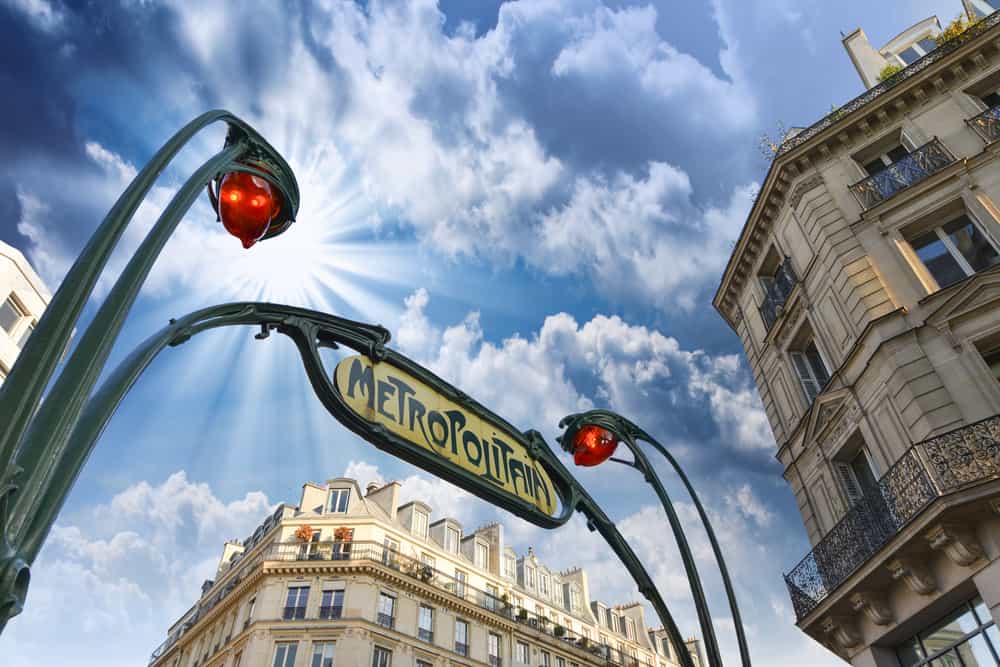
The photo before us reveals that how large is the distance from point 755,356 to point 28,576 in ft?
59.2

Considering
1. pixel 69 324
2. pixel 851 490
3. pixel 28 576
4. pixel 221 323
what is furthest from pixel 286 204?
pixel 851 490

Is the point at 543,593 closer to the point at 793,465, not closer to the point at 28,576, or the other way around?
the point at 793,465

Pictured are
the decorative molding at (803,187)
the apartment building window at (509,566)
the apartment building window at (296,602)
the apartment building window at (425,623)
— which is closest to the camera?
the decorative molding at (803,187)

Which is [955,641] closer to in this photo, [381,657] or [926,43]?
[926,43]

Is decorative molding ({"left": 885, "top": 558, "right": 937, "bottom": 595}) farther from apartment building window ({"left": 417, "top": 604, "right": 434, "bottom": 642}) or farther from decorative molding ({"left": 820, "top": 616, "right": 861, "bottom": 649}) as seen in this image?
A: apartment building window ({"left": 417, "top": 604, "right": 434, "bottom": 642})

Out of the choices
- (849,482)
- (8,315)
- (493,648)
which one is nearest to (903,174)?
(849,482)

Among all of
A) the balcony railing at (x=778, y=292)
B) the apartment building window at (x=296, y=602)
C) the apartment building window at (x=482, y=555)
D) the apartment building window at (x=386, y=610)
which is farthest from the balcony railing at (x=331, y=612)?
the balcony railing at (x=778, y=292)

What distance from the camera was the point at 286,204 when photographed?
334 centimetres

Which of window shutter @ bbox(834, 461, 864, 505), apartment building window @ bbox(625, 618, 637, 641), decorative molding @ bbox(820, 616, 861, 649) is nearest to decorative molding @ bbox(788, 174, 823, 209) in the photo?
Result: window shutter @ bbox(834, 461, 864, 505)

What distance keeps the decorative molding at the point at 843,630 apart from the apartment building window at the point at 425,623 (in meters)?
27.7

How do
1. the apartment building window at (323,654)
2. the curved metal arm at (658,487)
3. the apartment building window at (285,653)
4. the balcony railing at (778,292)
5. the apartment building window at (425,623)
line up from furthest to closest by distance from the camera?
the apartment building window at (425,623)
the apartment building window at (285,653)
the apartment building window at (323,654)
the balcony railing at (778,292)
the curved metal arm at (658,487)

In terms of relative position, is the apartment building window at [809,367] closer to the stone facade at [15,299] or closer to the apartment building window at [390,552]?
the apartment building window at [390,552]

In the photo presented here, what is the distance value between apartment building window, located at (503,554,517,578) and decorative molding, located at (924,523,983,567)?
37188 millimetres

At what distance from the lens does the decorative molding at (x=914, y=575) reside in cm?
994
